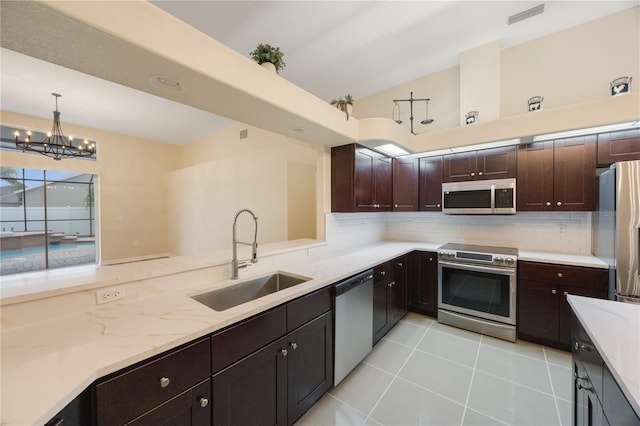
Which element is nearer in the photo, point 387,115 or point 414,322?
point 414,322

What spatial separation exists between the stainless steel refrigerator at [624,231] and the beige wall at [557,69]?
1.10 meters

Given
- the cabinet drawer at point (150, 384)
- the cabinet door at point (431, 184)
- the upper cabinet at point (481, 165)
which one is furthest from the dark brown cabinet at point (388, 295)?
the cabinet drawer at point (150, 384)

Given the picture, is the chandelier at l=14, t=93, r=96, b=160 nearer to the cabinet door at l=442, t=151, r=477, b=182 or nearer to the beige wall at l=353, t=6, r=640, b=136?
the beige wall at l=353, t=6, r=640, b=136

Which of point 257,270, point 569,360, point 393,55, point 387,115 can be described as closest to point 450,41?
point 393,55

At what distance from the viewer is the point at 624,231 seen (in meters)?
2.09

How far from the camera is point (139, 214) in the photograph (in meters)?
6.70

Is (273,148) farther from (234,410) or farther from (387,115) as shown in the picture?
(234,410)

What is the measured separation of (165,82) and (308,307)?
69.3 inches

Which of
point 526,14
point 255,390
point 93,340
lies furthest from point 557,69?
point 93,340

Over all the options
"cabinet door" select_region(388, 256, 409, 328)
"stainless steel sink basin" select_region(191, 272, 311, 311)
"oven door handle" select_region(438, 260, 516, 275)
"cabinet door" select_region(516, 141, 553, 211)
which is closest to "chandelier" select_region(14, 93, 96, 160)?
"stainless steel sink basin" select_region(191, 272, 311, 311)

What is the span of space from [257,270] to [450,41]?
3.45 meters

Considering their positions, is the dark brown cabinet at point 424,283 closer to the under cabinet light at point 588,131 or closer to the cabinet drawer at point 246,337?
the under cabinet light at point 588,131

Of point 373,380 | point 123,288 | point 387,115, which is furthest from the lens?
point 387,115

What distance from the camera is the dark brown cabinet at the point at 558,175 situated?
2549 mm
